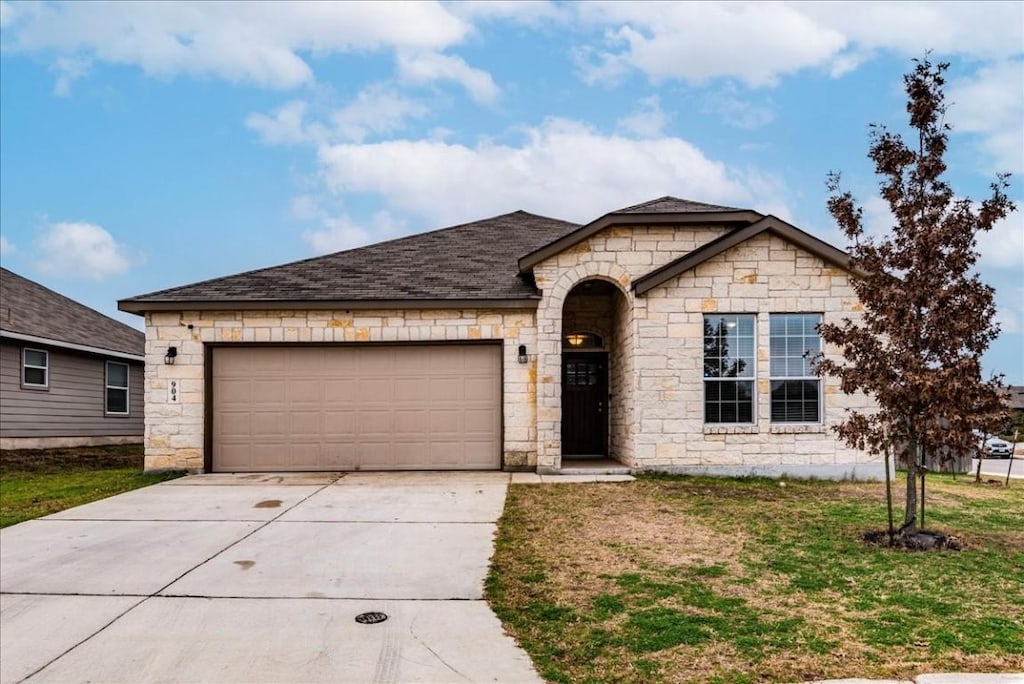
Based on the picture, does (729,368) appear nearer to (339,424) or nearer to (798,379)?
(798,379)

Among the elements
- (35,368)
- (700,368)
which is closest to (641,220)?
(700,368)

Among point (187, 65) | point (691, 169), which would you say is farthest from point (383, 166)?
point (691, 169)

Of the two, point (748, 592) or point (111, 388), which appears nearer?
point (748, 592)

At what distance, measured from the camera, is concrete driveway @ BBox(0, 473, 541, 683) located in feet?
14.5

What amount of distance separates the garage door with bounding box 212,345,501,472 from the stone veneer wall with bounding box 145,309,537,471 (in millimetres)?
290

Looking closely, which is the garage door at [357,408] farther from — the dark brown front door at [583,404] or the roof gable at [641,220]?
the dark brown front door at [583,404]

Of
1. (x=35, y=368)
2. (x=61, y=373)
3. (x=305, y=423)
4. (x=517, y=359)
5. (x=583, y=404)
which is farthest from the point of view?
(x=61, y=373)

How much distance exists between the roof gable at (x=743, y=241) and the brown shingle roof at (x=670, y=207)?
36.0 inches

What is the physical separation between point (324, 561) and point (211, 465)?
7.47 m

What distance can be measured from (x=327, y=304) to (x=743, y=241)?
24.3ft

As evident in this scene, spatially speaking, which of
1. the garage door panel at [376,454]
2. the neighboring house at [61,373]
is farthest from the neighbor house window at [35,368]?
the garage door panel at [376,454]

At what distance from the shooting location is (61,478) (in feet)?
44.7

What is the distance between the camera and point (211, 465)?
43.5 ft

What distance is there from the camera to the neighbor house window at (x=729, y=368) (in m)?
12.1
